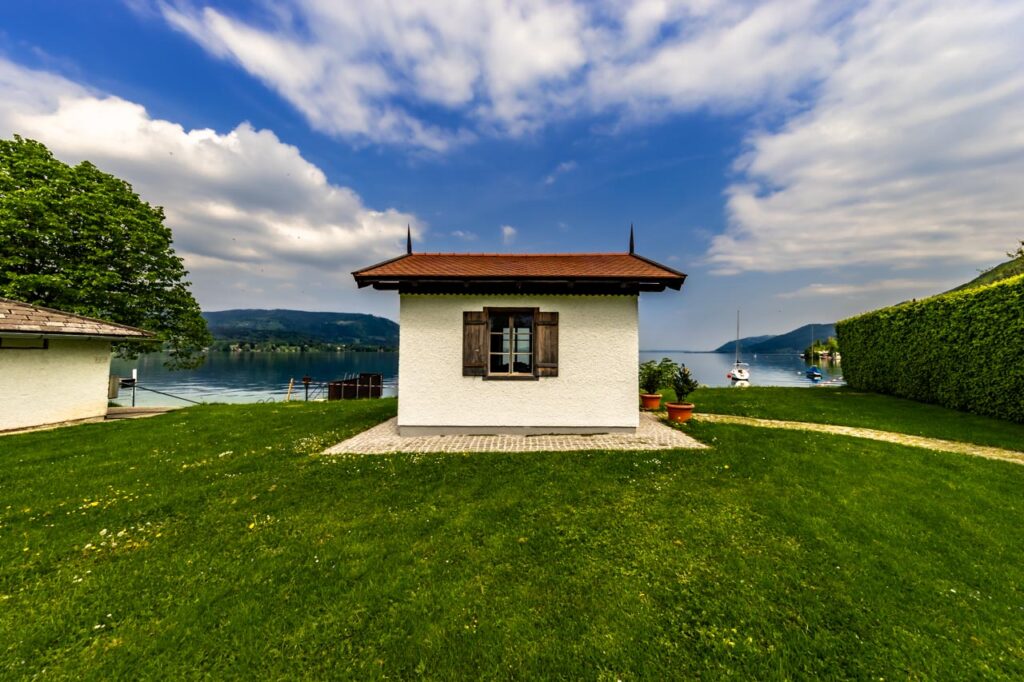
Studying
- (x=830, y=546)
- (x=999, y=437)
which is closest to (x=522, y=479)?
(x=830, y=546)

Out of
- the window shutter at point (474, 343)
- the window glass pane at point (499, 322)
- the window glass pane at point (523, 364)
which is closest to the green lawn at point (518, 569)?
the window shutter at point (474, 343)

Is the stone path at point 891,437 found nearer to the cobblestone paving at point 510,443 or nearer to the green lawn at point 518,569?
the green lawn at point 518,569

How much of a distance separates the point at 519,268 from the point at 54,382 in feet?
49.5

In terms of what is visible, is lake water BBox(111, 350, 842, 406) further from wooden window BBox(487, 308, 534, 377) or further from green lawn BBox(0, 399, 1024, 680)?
wooden window BBox(487, 308, 534, 377)

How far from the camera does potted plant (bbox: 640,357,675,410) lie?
11.8 meters

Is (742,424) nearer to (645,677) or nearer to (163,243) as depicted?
(645,677)

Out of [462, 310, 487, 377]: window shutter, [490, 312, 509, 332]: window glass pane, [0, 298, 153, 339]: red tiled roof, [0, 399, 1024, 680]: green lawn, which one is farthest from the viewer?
[0, 298, 153, 339]: red tiled roof

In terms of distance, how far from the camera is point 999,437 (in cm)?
841

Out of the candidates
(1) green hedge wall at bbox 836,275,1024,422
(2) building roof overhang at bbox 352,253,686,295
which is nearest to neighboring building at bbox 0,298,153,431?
(2) building roof overhang at bbox 352,253,686,295

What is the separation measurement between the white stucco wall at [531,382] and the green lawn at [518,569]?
6.48 ft

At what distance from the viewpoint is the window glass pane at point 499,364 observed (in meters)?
9.38

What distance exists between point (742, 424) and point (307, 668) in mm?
10779

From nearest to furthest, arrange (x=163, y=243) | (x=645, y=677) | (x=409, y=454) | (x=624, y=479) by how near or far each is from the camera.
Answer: (x=645, y=677)
(x=624, y=479)
(x=409, y=454)
(x=163, y=243)

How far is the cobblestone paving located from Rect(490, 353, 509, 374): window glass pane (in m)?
1.71
